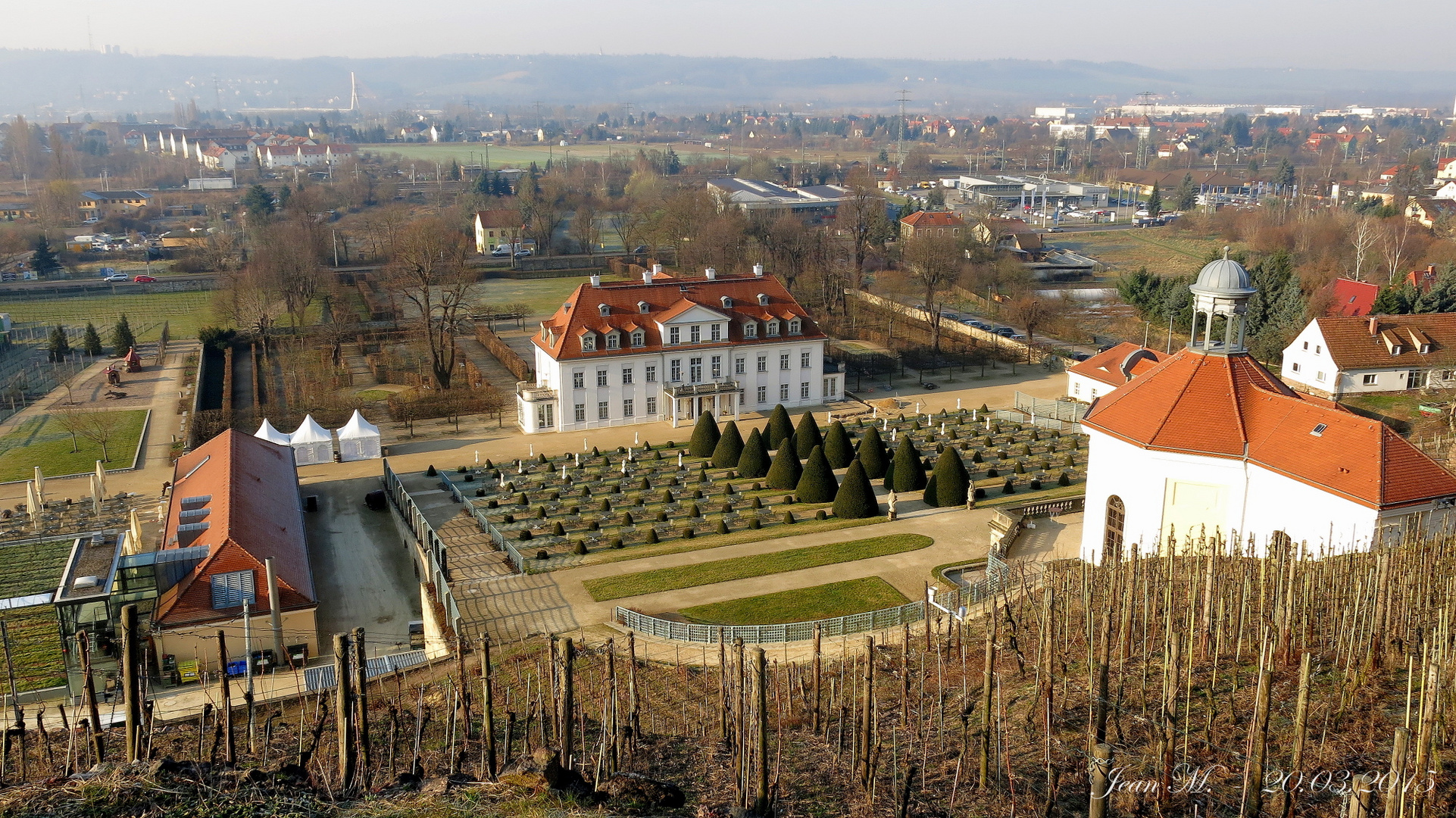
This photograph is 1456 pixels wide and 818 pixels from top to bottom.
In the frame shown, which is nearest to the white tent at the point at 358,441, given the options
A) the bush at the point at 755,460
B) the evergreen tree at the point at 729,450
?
the evergreen tree at the point at 729,450

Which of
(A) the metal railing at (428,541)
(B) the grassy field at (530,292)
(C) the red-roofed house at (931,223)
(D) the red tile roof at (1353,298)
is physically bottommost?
(A) the metal railing at (428,541)

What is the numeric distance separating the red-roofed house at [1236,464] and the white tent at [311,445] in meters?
32.4

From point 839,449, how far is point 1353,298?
1577 inches

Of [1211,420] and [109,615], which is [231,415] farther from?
[1211,420]

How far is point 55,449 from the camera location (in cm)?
4972

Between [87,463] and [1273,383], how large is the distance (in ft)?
155

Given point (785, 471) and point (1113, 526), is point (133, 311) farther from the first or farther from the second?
point (1113, 526)

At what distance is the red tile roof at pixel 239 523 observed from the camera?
29453 millimetres

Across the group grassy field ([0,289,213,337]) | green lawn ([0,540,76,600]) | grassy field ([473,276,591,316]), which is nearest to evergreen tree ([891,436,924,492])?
green lawn ([0,540,76,600])

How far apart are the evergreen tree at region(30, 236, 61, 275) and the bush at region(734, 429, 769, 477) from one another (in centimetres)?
8661

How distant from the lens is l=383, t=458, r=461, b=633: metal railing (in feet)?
99.0

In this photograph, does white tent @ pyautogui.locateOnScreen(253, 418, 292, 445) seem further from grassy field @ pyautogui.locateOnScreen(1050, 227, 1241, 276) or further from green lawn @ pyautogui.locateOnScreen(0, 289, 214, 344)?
grassy field @ pyautogui.locateOnScreen(1050, 227, 1241, 276)

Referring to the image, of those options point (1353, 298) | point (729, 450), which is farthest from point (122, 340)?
point (1353, 298)

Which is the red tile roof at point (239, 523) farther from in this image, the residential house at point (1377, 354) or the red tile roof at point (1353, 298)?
the red tile roof at point (1353, 298)
